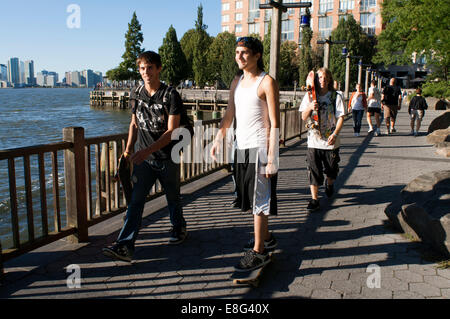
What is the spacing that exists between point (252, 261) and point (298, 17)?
85.3 metres

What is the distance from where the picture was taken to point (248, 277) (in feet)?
11.1

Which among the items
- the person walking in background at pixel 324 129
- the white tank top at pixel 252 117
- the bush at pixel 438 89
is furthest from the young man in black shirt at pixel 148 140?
the bush at pixel 438 89

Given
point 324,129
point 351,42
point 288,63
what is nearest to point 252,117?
point 324,129

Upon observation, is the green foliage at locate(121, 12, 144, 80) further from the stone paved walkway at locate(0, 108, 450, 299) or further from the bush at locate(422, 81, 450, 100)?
the stone paved walkway at locate(0, 108, 450, 299)

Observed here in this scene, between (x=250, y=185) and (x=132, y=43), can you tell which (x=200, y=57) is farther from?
(x=250, y=185)

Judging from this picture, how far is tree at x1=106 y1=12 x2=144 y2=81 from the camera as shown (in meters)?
83.9

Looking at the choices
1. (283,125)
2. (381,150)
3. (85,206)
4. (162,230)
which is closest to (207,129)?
(162,230)

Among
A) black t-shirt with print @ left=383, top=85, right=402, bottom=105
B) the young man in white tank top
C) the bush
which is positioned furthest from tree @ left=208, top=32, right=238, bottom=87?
the young man in white tank top

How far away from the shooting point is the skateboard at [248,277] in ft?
11.0

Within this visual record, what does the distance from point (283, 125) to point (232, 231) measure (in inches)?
297

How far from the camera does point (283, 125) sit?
11.9m

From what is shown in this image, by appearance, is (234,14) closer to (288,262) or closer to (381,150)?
(381,150)

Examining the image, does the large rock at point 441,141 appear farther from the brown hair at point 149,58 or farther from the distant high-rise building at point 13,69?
the distant high-rise building at point 13,69

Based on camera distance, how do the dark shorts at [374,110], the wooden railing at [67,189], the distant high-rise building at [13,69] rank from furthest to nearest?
the distant high-rise building at [13,69] < the dark shorts at [374,110] < the wooden railing at [67,189]
